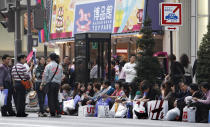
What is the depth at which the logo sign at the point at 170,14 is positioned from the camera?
61.2ft

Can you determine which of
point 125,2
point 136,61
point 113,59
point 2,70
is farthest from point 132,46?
point 2,70

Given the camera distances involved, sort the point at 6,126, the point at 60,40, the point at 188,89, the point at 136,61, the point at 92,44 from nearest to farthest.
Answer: the point at 6,126
the point at 188,89
the point at 136,61
the point at 92,44
the point at 60,40

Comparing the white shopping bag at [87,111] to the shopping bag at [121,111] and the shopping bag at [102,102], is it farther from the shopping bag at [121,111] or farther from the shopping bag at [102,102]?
the shopping bag at [121,111]

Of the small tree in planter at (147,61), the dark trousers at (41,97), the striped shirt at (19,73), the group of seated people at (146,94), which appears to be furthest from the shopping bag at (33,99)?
the striped shirt at (19,73)

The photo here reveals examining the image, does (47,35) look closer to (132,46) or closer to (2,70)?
(132,46)

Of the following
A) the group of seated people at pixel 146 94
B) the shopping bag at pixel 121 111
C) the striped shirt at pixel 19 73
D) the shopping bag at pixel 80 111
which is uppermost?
the striped shirt at pixel 19 73

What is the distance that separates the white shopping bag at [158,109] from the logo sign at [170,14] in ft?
6.97

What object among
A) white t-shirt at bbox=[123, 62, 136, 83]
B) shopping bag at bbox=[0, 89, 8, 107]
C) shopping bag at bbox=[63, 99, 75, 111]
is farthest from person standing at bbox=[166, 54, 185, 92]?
shopping bag at bbox=[0, 89, 8, 107]

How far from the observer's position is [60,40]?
1640 inches

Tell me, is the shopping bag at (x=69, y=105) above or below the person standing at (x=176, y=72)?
below

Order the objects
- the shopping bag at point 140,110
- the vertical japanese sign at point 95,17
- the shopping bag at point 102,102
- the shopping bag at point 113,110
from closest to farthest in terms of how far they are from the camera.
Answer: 1. the shopping bag at point 140,110
2. the shopping bag at point 113,110
3. the shopping bag at point 102,102
4. the vertical japanese sign at point 95,17

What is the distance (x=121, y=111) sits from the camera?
66.4 feet

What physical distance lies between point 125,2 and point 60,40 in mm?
8559

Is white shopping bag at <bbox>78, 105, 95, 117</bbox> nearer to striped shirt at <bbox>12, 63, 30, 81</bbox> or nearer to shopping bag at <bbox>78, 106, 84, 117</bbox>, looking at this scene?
shopping bag at <bbox>78, 106, 84, 117</bbox>
